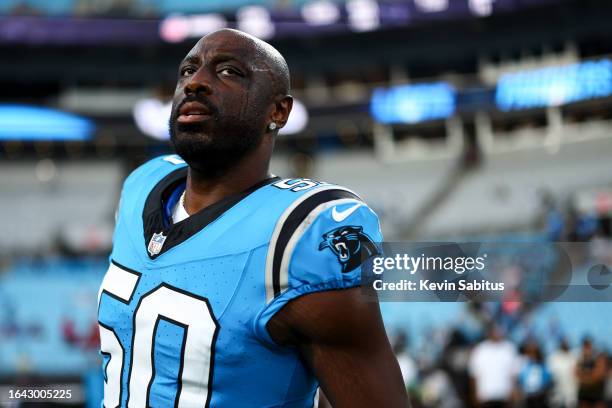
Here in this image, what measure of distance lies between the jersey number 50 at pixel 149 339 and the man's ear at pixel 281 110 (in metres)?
0.51

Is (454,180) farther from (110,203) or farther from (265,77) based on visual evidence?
(265,77)

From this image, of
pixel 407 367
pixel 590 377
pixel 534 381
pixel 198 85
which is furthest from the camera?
pixel 407 367

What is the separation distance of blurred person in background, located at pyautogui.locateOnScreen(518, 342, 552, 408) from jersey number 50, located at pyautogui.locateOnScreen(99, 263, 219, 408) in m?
6.04

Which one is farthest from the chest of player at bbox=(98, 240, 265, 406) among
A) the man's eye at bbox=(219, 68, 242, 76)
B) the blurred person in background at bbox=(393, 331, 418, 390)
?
the blurred person in background at bbox=(393, 331, 418, 390)

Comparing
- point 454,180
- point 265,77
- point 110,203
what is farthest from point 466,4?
point 265,77

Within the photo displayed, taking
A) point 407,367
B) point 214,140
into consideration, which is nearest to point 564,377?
point 407,367

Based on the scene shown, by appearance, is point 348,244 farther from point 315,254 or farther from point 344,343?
point 344,343

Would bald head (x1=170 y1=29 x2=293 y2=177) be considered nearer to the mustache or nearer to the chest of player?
the mustache

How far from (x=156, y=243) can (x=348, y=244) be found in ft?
1.60

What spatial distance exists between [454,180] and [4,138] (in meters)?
14.1

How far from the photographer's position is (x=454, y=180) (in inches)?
909

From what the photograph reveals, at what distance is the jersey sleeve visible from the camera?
1.67 m

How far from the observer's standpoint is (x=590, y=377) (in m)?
6.99

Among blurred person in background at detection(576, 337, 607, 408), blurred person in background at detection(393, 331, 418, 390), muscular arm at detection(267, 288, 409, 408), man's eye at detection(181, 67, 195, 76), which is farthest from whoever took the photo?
blurred person in background at detection(393, 331, 418, 390)
